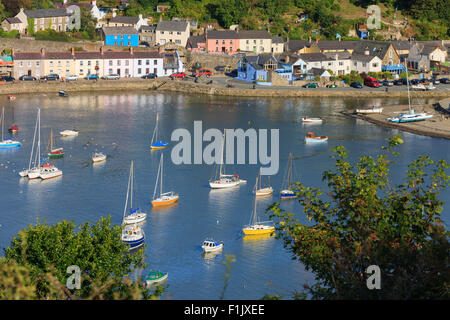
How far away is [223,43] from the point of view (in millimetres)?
45531

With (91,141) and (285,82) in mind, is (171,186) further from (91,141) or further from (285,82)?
(285,82)

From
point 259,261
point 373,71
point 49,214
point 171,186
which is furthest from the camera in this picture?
point 373,71

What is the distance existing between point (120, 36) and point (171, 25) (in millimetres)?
3309

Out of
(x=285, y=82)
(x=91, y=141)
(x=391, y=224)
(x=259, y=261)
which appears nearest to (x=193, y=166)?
(x=91, y=141)

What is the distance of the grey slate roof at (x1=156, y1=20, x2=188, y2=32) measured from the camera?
45484 mm

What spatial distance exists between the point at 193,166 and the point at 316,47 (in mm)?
23121

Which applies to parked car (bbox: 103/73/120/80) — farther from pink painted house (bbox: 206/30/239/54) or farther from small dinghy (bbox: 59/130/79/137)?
small dinghy (bbox: 59/130/79/137)

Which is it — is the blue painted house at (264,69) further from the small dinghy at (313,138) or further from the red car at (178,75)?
the small dinghy at (313,138)

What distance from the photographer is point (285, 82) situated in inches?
1623

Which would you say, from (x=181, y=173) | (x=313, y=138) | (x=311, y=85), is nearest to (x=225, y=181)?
(x=181, y=173)

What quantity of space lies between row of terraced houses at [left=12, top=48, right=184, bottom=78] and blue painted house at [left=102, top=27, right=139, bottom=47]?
8.21ft

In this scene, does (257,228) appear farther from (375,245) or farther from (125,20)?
(125,20)

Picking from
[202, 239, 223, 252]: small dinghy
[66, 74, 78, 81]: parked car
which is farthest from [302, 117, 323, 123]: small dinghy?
[202, 239, 223, 252]: small dinghy

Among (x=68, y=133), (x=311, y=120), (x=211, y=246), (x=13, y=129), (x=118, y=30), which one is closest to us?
(x=211, y=246)
